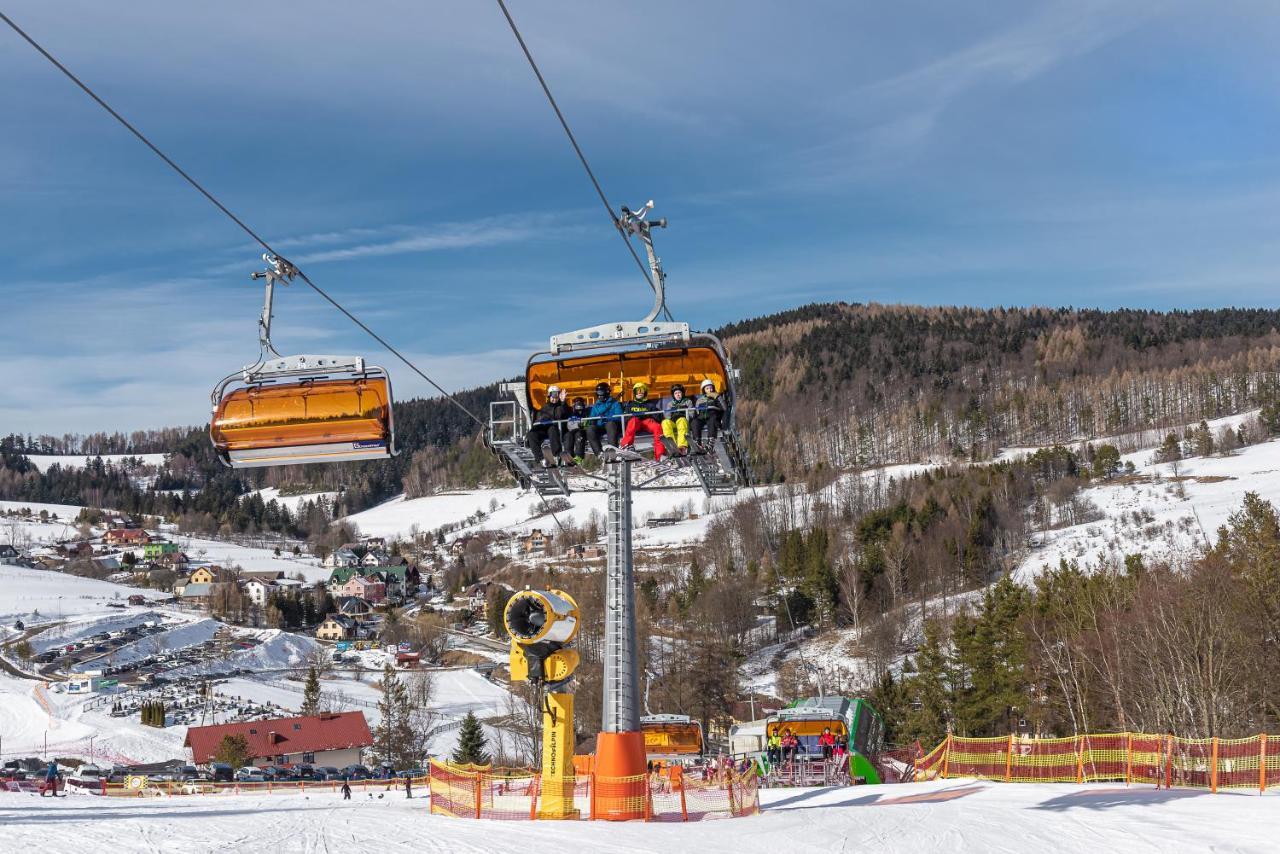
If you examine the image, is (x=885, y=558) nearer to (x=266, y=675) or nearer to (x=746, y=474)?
(x=266, y=675)

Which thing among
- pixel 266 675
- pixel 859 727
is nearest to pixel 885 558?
pixel 266 675

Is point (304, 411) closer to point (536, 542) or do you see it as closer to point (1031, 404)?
point (536, 542)

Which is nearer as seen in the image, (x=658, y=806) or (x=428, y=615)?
(x=658, y=806)

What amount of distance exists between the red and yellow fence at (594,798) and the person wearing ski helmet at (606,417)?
483cm

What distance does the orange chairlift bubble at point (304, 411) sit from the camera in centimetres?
1301

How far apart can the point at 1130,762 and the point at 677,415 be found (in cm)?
1073

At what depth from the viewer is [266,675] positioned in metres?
83.0

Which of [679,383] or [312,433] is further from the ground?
[679,383]

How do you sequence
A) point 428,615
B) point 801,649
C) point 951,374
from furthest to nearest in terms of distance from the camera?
point 951,374 < point 428,615 < point 801,649

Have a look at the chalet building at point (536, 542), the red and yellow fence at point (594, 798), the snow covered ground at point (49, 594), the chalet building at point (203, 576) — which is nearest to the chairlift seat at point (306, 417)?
the red and yellow fence at point (594, 798)

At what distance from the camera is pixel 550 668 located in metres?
15.0

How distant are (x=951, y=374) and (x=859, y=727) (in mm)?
181572

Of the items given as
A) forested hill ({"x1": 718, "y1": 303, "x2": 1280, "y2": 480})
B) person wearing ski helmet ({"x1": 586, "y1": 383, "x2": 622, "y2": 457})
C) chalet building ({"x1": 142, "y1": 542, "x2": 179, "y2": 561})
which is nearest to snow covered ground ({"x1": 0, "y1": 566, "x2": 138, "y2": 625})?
chalet building ({"x1": 142, "y1": 542, "x2": 179, "y2": 561})

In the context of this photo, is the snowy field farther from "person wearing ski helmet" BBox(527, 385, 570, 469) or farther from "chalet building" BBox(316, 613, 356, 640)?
"chalet building" BBox(316, 613, 356, 640)
